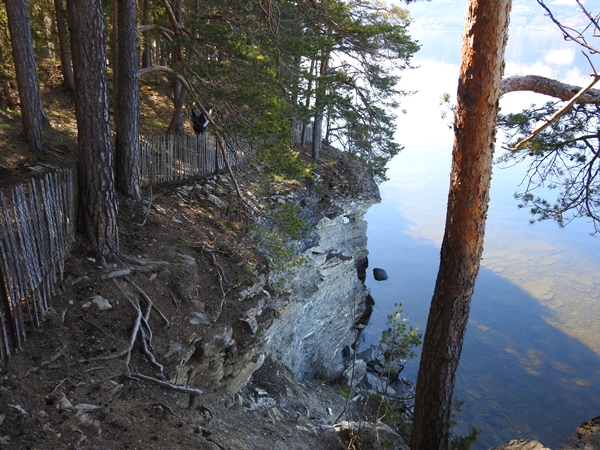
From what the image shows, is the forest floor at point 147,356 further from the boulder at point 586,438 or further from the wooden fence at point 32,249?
the boulder at point 586,438

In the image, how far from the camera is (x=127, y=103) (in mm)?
8125

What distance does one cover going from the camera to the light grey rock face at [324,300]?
1177cm

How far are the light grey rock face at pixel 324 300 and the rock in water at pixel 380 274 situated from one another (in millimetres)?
3447

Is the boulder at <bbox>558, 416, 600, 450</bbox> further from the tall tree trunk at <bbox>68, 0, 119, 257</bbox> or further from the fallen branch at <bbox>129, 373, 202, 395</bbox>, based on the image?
the tall tree trunk at <bbox>68, 0, 119, 257</bbox>

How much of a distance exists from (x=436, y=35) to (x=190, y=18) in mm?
153239

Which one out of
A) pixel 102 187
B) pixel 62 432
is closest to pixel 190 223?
pixel 102 187

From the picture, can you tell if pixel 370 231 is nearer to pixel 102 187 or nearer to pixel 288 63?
pixel 288 63

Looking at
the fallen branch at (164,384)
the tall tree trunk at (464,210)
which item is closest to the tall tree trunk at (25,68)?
the fallen branch at (164,384)

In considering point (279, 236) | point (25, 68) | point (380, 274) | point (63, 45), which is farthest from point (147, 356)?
point (380, 274)

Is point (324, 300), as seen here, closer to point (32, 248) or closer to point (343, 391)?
point (343, 391)

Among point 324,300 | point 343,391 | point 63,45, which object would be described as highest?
point 63,45

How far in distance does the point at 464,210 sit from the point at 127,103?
6.34m

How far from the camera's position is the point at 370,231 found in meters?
29.9

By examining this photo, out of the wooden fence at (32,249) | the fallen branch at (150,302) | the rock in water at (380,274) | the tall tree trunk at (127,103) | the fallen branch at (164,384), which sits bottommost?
the rock in water at (380,274)
